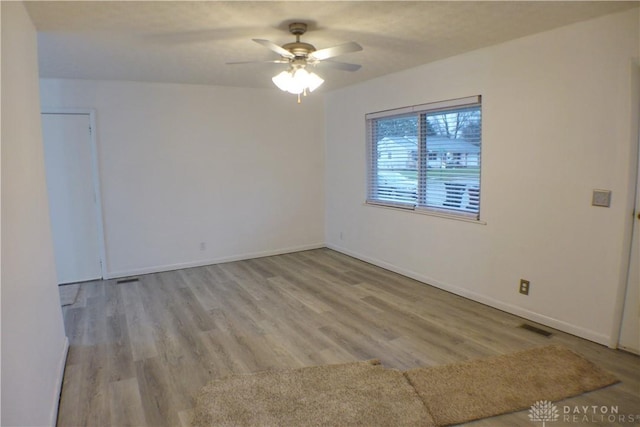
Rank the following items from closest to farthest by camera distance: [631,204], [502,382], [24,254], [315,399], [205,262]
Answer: [24,254] → [315,399] → [502,382] → [631,204] → [205,262]

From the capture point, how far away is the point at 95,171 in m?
4.64

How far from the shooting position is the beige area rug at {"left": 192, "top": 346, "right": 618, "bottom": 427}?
2172 mm

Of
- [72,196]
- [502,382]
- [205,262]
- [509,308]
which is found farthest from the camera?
[205,262]

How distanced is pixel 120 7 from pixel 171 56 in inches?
46.8

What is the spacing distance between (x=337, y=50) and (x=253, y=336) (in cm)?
236

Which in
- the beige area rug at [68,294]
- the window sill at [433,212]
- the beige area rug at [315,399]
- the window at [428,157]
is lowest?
the beige area rug at [315,399]

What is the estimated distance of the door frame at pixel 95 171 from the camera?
4452mm

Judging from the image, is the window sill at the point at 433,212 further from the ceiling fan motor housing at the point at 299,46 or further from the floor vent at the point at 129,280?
the floor vent at the point at 129,280

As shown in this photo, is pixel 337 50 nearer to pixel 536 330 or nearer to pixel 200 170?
pixel 536 330

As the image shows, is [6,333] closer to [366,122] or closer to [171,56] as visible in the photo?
[171,56]

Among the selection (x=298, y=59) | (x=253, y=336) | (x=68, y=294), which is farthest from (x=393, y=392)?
(x=68, y=294)

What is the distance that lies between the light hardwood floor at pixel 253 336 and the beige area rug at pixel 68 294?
0.08 m

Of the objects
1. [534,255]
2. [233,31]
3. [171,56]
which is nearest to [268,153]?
[171,56]

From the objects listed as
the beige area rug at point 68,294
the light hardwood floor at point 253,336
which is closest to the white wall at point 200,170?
the beige area rug at point 68,294
